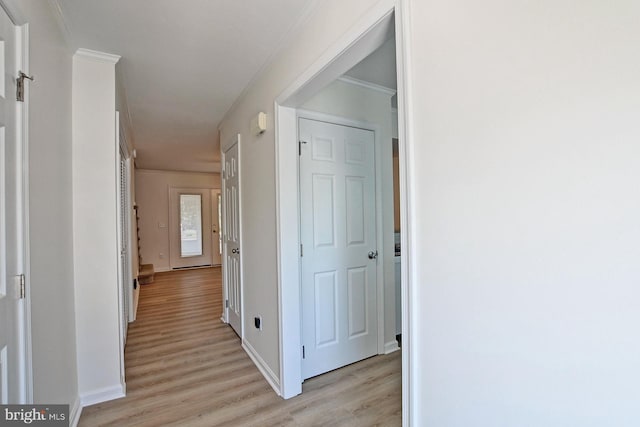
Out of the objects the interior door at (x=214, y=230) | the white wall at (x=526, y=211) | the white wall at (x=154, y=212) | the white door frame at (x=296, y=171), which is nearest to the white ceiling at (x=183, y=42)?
the white door frame at (x=296, y=171)

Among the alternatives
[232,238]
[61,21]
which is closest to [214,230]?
[232,238]

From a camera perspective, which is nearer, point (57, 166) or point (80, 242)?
point (57, 166)

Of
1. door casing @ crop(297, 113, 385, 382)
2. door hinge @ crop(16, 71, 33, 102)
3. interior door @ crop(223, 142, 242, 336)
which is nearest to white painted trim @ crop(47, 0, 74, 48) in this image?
door hinge @ crop(16, 71, 33, 102)

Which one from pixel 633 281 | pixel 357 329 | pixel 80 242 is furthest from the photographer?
pixel 357 329

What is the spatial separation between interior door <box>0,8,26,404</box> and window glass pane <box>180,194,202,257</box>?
249 inches

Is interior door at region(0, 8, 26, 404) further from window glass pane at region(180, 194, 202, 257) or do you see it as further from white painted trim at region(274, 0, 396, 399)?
window glass pane at region(180, 194, 202, 257)

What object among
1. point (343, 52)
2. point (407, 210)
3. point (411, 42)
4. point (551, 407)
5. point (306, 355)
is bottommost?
point (306, 355)

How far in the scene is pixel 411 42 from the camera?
0.99 metres

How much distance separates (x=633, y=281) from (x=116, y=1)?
7.42 feet

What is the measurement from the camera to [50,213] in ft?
4.79

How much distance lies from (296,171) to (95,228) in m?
1.40

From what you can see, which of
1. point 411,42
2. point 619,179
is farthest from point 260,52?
point 619,179

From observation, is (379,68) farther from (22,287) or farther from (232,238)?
(22,287)

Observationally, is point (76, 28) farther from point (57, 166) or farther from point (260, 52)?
point (260, 52)
